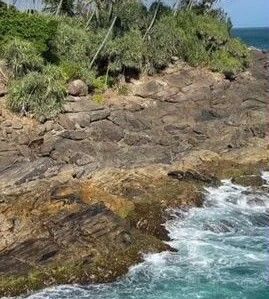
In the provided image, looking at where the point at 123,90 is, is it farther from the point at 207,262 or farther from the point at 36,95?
the point at 207,262

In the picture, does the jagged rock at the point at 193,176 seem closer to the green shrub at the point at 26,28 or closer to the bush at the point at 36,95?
the bush at the point at 36,95

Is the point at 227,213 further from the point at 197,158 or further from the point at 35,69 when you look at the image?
the point at 35,69

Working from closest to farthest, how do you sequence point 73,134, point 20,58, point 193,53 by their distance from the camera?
point 73,134 < point 20,58 < point 193,53

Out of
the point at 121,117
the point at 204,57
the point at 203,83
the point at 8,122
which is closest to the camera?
the point at 8,122

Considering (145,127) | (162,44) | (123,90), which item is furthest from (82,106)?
(162,44)

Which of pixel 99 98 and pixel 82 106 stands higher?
pixel 99 98

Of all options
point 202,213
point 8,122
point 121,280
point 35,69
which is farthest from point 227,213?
point 35,69

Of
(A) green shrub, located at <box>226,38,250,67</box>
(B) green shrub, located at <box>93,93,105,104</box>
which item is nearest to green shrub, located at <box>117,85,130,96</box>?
(B) green shrub, located at <box>93,93,105,104</box>
